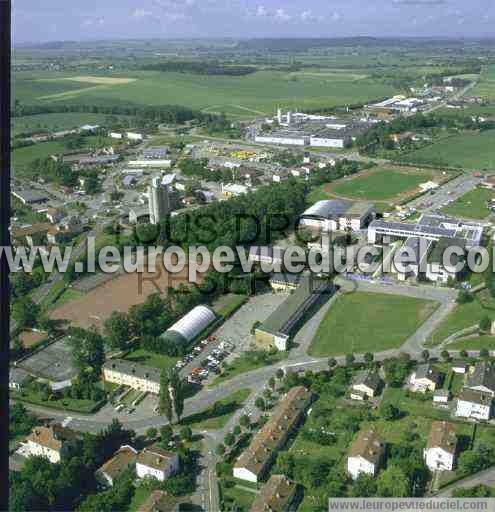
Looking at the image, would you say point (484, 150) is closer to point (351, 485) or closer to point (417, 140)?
point (417, 140)

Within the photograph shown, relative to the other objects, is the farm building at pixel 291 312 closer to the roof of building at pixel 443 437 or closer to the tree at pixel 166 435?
the tree at pixel 166 435

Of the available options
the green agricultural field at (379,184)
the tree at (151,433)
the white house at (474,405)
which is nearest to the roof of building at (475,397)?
the white house at (474,405)

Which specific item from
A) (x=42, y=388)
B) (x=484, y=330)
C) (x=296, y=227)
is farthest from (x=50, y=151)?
(x=484, y=330)

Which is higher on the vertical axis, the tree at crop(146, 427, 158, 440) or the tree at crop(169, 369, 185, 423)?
the tree at crop(169, 369, 185, 423)

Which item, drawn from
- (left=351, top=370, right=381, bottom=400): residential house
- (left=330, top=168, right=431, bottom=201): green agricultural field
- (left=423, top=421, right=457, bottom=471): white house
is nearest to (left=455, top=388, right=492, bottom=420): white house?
(left=423, top=421, right=457, bottom=471): white house

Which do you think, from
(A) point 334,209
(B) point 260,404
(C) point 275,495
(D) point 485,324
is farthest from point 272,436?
(A) point 334,209

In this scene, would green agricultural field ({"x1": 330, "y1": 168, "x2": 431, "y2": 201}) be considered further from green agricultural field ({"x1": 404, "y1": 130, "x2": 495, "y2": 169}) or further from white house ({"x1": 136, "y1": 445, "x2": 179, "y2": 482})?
white house ({"x1": 136, "y1": 445, "x2": 179, "y2": 482})
